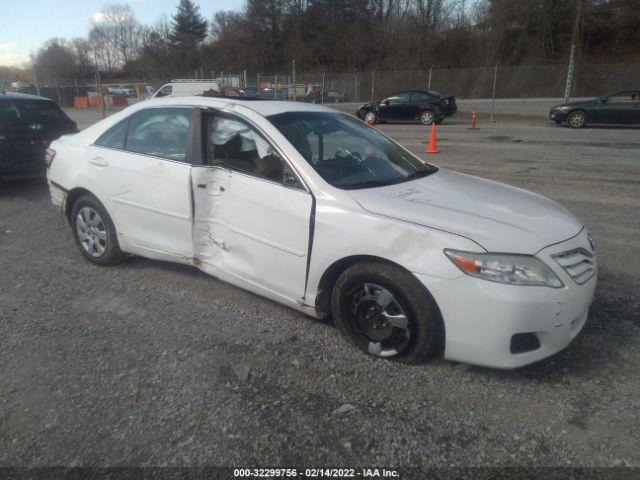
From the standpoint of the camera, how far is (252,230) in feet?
11.4

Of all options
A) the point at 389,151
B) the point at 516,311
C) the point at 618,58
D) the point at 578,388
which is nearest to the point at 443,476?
the point at 516,311

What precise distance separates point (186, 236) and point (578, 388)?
2.92m

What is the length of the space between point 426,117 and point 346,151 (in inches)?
728

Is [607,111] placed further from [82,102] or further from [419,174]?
[82,102]

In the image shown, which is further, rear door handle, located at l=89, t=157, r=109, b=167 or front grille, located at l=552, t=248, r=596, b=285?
rear door handle, located at l=89, t=157, r=109, b=167

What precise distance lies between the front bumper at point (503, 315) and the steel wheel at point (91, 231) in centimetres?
314

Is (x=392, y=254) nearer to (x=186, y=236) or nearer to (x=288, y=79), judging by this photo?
(x=186, y=236)

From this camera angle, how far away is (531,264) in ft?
8.82

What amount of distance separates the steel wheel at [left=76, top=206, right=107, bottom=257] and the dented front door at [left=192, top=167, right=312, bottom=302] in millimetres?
1211

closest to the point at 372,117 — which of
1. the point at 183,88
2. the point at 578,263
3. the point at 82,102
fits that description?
the point at 183,88

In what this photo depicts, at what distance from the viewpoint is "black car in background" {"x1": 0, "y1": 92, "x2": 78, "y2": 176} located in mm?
7223

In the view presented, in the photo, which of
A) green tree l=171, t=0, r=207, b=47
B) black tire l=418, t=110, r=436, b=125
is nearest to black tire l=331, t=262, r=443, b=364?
black tire l=418, t=110, r=436, b=125

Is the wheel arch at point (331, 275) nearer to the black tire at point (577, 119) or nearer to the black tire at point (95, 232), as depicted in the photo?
the black tire at point (95, 232)

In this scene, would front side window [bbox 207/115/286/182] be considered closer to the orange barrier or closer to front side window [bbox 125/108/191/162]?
front side window [bbox 125/108/191/162]
